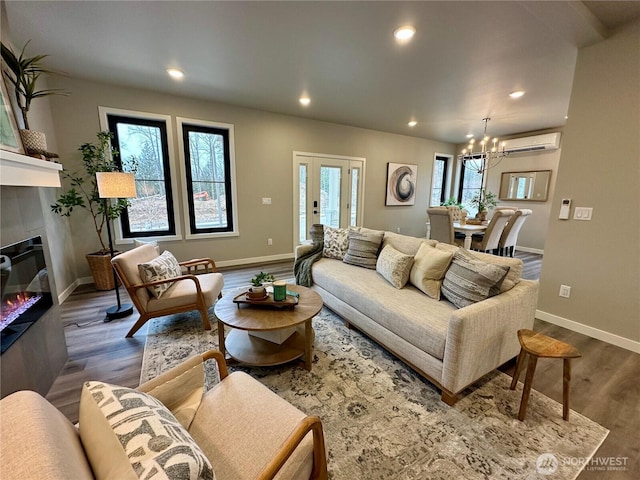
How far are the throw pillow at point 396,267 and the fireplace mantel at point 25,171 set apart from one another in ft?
8.73

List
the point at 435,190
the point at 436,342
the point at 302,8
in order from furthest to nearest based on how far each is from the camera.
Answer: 1. the point at 435,190
2. the point at 302,8
3. the point at 436,342

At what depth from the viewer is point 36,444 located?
22.2 inches

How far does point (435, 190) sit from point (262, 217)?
16.6 feet

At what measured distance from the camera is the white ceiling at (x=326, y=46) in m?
2.02

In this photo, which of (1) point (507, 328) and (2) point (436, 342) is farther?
(1) point (507, 328)

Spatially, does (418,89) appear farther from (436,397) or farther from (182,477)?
(182,477)

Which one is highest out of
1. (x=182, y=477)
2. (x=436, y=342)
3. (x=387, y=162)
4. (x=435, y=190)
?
(x=387, y=162)

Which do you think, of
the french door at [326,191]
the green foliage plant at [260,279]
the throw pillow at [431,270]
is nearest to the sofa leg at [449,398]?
the throw pillow at [431,270]

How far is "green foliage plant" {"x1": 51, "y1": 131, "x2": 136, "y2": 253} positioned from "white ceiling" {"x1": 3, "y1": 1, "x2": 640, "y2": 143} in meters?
0.85

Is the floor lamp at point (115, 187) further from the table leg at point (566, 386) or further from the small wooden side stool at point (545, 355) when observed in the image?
the table leg at point (566, 386)

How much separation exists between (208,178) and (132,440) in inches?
165

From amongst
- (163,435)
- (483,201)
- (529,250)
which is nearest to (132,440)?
(163,435)

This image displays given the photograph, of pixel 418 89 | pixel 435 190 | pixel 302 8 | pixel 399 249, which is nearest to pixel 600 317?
pixel 399 249

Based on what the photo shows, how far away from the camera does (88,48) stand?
2586 mm
